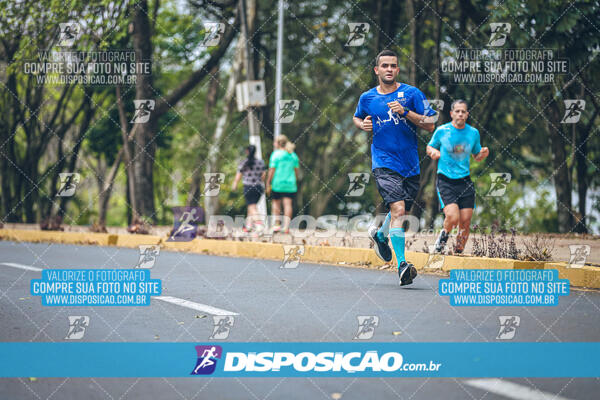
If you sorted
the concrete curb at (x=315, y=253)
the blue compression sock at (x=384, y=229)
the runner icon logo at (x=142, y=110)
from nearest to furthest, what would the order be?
the blue compression sock at (x=384, y=229), the concrete curb at (x=315, y=253), the runner icon logo at (x=142, y=110)

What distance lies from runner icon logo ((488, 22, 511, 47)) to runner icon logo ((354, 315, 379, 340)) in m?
10.5

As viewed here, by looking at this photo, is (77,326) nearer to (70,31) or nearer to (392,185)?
(392,185)

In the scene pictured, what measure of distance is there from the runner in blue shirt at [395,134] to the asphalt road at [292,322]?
0.76 metres

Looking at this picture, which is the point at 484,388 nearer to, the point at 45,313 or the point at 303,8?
the point at 45,313

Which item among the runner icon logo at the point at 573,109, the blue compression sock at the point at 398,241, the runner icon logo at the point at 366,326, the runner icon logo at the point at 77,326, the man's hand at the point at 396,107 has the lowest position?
the runner icon logo at the point at 77,326

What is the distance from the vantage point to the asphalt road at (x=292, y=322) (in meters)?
4.04

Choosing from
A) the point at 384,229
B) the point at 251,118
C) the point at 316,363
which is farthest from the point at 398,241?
the point at 251,118

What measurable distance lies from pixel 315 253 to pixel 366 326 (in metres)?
5.93

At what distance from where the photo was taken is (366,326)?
538 cm

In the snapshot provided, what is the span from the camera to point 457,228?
377 inches

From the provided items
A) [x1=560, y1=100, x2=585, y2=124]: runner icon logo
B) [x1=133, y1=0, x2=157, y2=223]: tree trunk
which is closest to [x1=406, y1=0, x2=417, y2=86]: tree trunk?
[x1=560, y1=100, x2=585, y2=124]: runner icon logo

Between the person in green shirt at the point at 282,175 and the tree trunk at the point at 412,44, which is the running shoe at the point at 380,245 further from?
the tree trunk at the point at 412,44

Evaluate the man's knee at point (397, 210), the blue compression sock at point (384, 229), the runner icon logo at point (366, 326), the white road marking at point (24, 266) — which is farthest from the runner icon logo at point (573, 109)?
the runner icon logo at point (366, 326)

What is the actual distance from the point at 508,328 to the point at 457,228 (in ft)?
14.3
